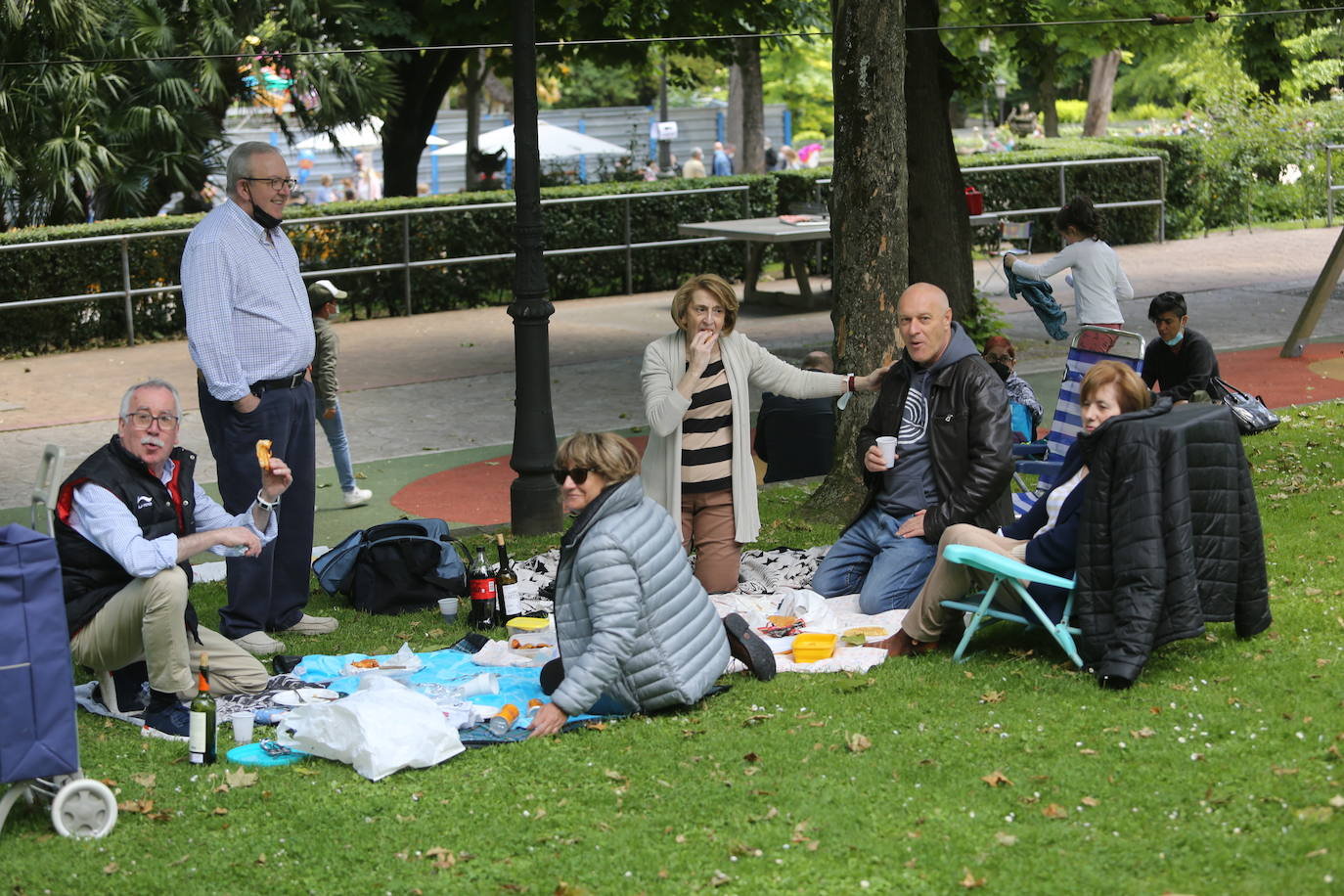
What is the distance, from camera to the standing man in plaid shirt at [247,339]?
7.03 m

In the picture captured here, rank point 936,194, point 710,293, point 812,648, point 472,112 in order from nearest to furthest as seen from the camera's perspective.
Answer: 1. point 812,648
2. point 710,293
3. point 936,194
4. point 472,112

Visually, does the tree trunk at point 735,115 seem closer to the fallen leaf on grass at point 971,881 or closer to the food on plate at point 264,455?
the food on plate at point 264,455

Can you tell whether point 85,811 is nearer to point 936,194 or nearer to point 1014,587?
point 1014,587

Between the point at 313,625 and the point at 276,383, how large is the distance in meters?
1.16

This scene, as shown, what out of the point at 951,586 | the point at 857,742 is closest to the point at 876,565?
the point at 951,586

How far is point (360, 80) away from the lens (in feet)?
62.0

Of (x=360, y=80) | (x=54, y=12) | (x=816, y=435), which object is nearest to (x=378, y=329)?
(x=360, y=80)

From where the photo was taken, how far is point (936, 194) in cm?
1398

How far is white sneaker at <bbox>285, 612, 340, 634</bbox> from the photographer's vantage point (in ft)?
24.5

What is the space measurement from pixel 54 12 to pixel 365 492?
9.09 m

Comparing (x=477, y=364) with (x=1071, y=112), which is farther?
(x=1071, y=112)

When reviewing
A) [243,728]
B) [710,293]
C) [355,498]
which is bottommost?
[355,498]

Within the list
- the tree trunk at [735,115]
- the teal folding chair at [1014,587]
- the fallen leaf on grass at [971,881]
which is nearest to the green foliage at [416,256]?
the teal folding chair at [1014,587]

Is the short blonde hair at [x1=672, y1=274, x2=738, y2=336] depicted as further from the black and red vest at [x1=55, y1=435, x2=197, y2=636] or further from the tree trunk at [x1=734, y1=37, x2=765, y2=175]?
the tree trunk at [x1=734, y1=37, x2=765, y2=175]
